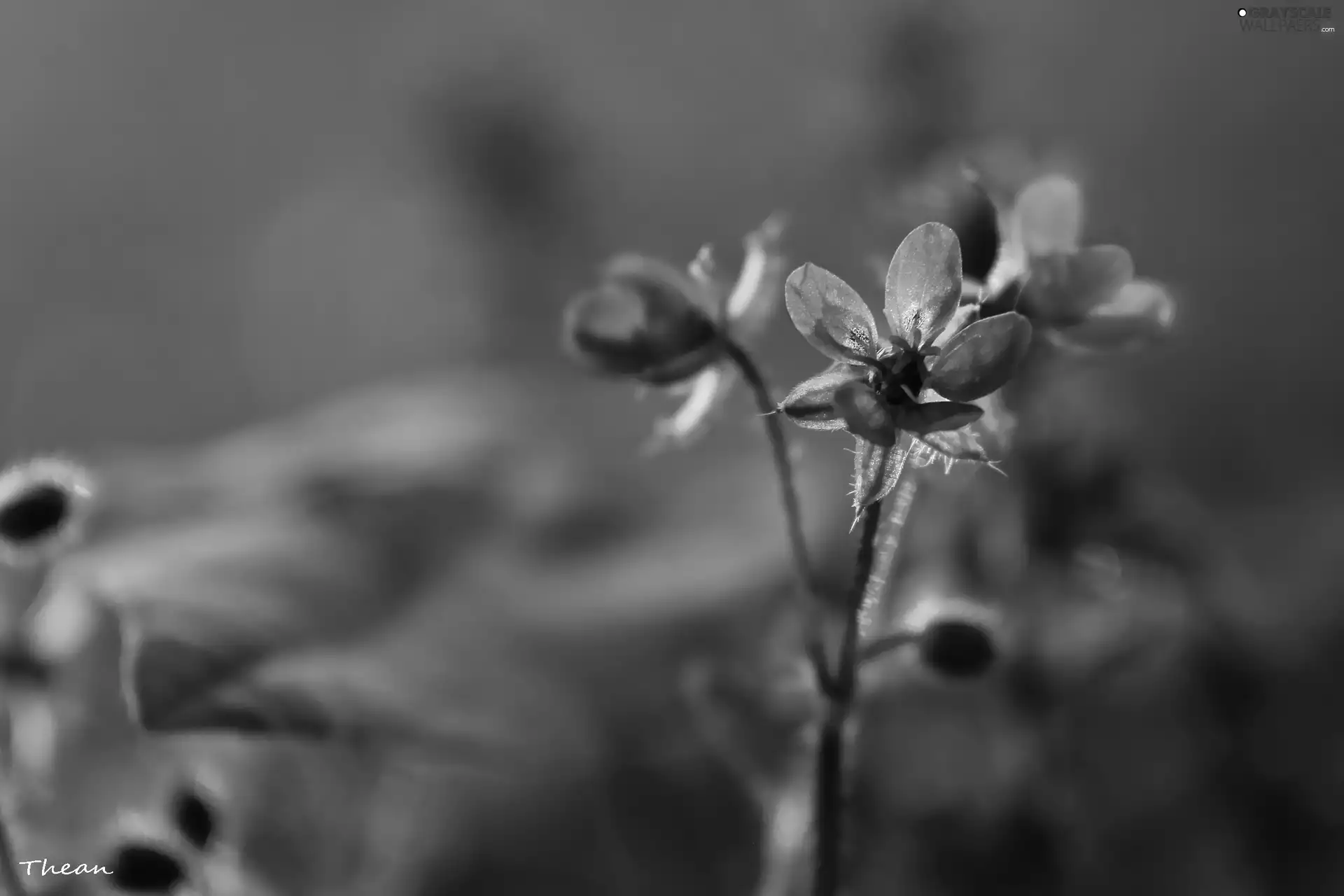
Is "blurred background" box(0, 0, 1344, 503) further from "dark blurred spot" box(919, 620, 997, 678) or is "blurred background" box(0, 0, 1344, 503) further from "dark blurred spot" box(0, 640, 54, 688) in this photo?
"dark blurred spot" box(919, 620, 997, 678)

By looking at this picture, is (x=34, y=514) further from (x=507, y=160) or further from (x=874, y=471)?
(x=507, y=160)

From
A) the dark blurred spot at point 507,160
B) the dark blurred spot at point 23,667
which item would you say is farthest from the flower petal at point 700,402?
the dark blurred spot at point 507,160

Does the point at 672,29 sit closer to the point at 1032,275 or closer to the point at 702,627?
the point at 702,627

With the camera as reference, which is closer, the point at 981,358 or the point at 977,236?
the point at 981,358

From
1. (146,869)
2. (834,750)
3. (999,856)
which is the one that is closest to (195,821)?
(146,869)

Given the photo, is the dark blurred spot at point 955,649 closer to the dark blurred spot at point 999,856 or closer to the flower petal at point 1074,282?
the flower petal at point 1074,282
